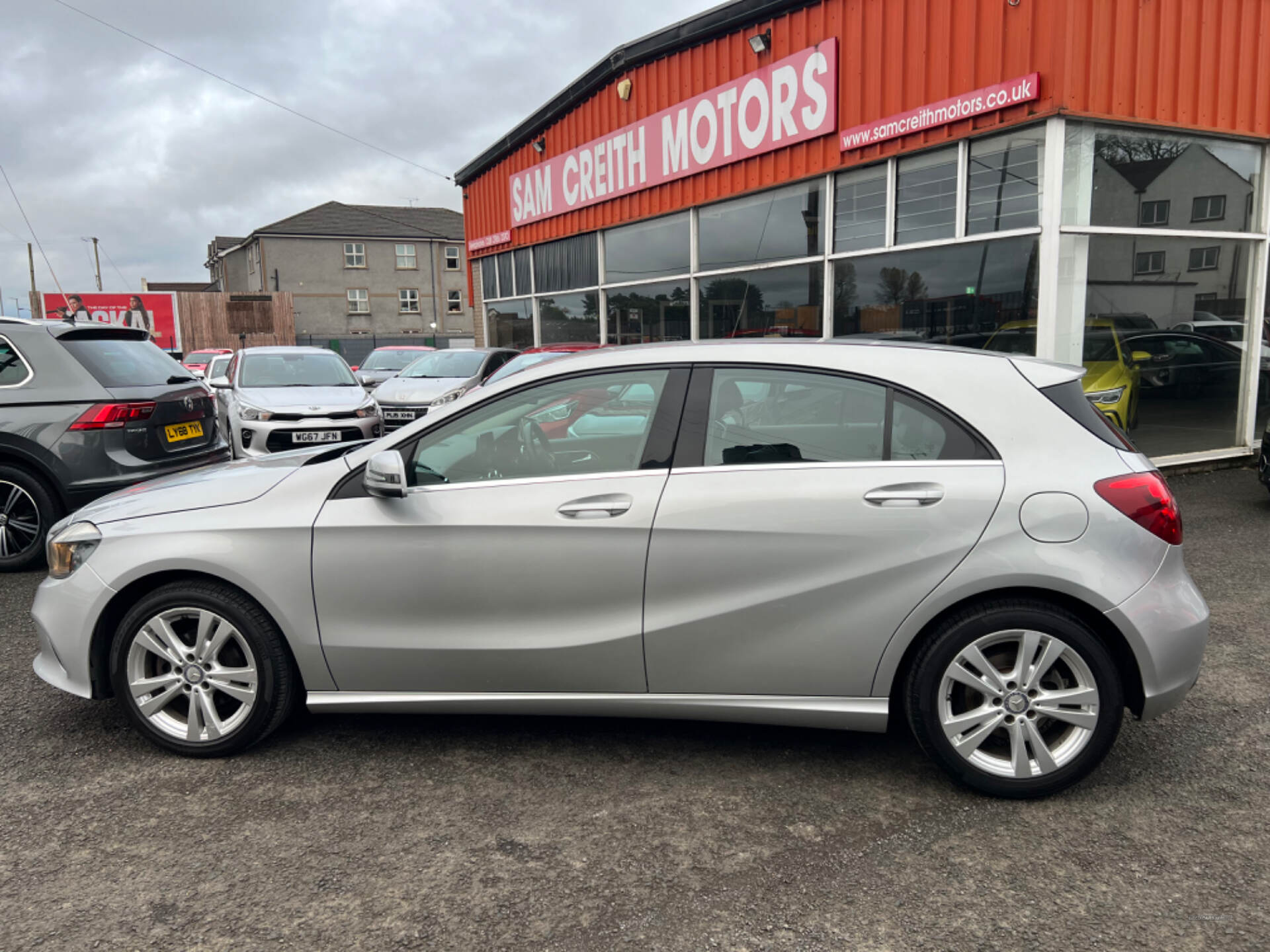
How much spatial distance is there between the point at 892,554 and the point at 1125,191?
722cm

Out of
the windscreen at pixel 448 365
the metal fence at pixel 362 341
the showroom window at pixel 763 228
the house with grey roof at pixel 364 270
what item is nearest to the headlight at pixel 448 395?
the windscreen at pixel 448 365

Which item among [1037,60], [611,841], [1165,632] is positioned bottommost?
[611,841]

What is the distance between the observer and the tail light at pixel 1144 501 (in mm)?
2881

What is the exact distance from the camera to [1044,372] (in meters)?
3.08

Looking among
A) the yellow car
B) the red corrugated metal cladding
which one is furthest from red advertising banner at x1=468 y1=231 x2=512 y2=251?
the yellow car

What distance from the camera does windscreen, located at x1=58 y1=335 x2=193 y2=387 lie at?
20.9ft

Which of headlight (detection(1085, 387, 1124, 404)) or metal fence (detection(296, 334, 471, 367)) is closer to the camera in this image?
headlight (detection(1085, 387, 1124, 404))

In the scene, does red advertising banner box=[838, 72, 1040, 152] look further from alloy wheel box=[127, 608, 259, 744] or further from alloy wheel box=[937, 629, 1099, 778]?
alloy wheel box=[127, 608, 259, 744]

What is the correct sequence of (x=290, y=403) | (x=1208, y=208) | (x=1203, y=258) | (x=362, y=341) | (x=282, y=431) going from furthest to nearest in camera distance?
(x=362, y=341), (x=290, y=403), (x=282, y=431), (x=1203, y=258), (x=1208, y=208)

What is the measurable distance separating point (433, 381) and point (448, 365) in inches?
24.9

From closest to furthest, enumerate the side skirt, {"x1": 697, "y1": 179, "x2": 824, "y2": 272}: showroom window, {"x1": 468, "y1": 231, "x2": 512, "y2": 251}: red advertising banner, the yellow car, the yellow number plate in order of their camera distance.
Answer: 1. the side skirt
2. the yellow number plate
3. the yellow car
4. {"x1": 697, "y1": 179, "x2": 824, "y2": 272}: showroom window
5. {"x1": 468, "y1": 231, "x2": 512, "y2": 251}: red advertising banner

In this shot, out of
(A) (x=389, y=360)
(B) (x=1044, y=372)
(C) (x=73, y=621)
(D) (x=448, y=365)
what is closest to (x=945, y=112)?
(B) (x=1044, y=372)

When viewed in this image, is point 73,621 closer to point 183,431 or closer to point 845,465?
point 845,465

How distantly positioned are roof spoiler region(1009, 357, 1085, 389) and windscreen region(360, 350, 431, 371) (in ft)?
56.4
